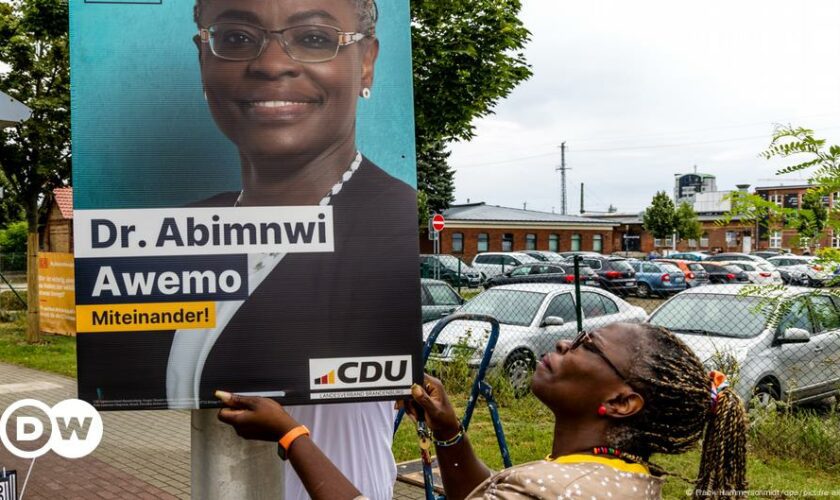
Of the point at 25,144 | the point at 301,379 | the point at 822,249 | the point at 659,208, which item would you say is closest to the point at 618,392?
the point at 301,379

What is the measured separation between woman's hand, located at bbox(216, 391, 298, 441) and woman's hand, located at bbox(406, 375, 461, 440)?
1.48 ft

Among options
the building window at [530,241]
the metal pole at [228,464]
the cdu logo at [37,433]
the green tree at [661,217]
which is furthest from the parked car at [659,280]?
the green tree at [661,217]

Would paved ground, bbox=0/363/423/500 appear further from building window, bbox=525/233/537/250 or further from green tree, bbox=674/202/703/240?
green tree, bbox=674/202/703/240

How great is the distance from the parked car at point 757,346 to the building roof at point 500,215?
44216 millimetres

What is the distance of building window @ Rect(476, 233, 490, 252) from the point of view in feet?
182

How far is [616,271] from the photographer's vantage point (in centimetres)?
3020

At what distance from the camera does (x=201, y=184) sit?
1.93 m

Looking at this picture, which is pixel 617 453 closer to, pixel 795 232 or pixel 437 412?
pixel 437 412

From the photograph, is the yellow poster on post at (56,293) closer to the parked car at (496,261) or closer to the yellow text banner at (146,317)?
the yellow text banner at (146,317)

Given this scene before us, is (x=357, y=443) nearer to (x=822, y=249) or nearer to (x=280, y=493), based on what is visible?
(x=280, y=493)

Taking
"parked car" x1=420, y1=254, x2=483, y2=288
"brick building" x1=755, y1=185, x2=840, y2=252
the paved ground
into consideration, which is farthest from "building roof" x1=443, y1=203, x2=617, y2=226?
"brick building" x1=755, y1=185, x2=840, y2=252

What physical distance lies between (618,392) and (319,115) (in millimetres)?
1043

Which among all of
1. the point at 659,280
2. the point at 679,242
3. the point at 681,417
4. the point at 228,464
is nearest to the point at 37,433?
the point at 228,464

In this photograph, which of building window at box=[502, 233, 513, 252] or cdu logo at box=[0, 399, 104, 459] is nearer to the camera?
cdu logo at box=[0, 399, 104, 459]
